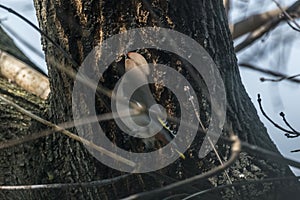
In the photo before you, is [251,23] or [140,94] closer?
[140,94]

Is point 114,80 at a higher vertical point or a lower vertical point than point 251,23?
lower

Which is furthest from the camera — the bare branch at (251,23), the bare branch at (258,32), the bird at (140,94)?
the bare branch at (251,23)

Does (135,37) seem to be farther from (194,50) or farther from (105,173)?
(105,173)

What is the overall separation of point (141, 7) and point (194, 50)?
0.12 meters

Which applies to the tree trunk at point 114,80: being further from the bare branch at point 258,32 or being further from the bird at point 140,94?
the bare branch at point 258,32

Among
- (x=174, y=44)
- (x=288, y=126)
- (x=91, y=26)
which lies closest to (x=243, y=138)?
(x=288, y=126)

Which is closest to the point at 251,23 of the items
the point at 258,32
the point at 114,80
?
the point at 258,32

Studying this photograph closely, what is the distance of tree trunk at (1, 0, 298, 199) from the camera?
1021mm

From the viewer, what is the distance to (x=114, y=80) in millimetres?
1018

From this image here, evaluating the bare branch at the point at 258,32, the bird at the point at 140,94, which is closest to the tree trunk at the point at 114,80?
the bird at the point at 140,94

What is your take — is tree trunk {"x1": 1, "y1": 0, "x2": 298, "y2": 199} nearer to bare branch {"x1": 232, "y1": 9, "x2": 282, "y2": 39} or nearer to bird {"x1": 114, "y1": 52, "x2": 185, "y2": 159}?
bird {"x1": 114, "y1": 52, "x2": 185, "y2": 159}

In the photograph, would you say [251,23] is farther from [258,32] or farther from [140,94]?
[140,94]

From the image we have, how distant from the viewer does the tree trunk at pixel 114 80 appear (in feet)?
3.35

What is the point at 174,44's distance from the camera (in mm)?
987
